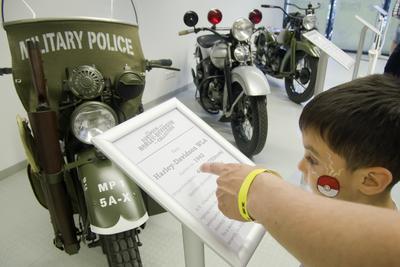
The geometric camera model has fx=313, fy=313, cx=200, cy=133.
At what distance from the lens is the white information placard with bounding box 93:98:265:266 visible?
0.57 meters

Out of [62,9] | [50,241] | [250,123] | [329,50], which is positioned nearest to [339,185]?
[329,50]

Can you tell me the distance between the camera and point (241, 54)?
225cm

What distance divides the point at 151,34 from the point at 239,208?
2844 mm

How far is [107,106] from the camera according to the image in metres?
1.19

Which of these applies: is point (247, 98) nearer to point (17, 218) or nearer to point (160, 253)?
point (160, 253)

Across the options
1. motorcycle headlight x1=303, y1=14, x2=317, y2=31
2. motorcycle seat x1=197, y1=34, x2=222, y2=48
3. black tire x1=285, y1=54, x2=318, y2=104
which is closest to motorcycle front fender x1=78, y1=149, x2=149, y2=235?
motorcycle seat x1=197, y1=34, x2=222, y2=48

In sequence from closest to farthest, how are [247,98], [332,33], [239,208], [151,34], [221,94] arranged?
[239,208] < [247,98] < [221,94] < [151,34] < [332,33]

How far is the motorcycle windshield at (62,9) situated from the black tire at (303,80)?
1.76 metres

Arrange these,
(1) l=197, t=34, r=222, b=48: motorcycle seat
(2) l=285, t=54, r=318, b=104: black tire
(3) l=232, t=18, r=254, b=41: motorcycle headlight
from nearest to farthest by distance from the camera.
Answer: (3) l=232, t=18, r=254, b=41: motorcycle headlight
(1) l=197, t=34, r=222, b=48: motorcycle seat
(2) l=285, t=54, r=318, b=104: black tire

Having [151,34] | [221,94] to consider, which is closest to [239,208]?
[221,94]

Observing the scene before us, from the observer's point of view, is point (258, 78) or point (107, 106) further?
point (258, 78)

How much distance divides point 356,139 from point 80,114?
3.09 ft

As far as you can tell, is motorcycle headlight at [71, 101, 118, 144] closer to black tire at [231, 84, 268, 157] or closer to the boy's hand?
the boy's hand

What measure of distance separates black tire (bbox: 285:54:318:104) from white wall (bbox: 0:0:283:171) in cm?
122
